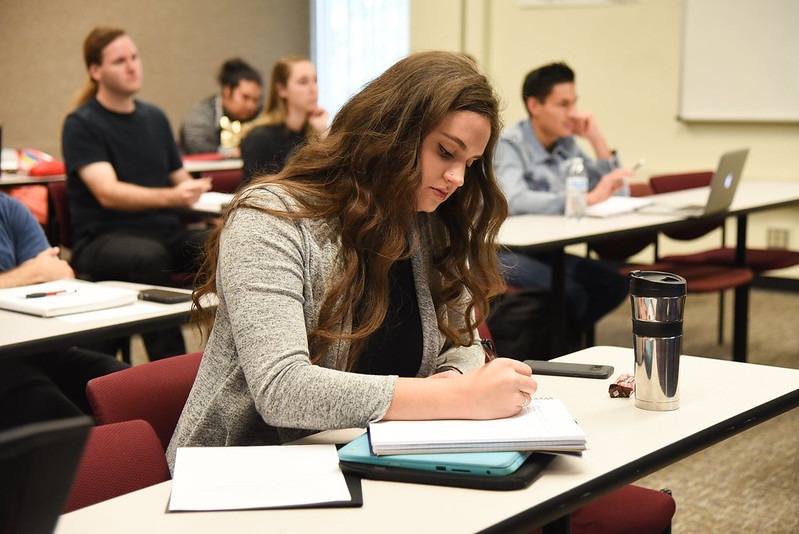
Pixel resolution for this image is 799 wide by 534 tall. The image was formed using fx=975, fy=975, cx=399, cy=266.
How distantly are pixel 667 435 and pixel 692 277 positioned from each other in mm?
2680

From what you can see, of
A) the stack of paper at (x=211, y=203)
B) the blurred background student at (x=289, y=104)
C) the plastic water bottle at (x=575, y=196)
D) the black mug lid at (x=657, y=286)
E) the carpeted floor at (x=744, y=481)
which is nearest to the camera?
the black mug lid at (x=657, y=286)

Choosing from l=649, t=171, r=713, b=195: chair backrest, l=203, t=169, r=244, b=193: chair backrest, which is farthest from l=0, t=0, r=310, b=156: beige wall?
l=649, t=171, r=713, b=195: chair backrest

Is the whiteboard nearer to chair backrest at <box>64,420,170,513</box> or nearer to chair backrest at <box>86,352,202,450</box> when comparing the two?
chair backrest at <box>86,352,202,450</box>

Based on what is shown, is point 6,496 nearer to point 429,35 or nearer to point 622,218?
point 622,218

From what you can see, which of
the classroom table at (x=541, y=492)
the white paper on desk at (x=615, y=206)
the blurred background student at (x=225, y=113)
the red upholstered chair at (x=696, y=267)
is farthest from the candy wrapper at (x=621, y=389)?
the blurred background student at (x=225, y=113)

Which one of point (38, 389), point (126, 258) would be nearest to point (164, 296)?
point (38, 389)

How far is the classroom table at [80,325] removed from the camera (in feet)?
7.14

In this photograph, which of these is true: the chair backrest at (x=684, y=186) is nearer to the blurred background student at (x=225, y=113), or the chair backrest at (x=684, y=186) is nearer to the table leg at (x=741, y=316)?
the table leg at (x=741, y=316)

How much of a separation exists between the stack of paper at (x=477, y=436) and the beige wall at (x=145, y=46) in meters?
6.77

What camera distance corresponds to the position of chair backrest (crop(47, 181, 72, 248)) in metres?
4.24

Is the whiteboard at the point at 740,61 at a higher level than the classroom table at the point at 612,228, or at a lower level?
higher

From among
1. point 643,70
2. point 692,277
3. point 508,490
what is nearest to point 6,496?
point 508,490

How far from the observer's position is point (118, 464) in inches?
58.6

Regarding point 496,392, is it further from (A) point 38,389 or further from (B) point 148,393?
(A) point 38,389
